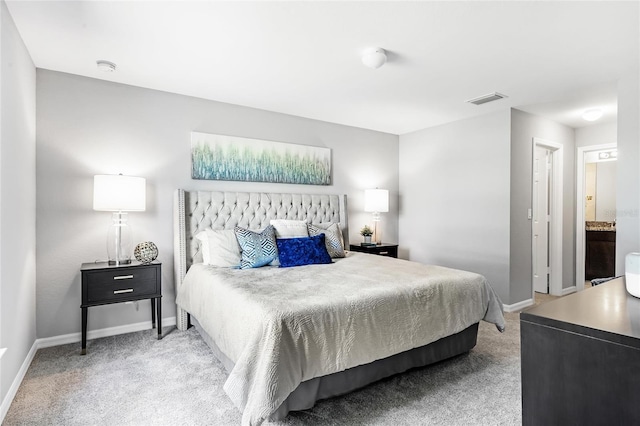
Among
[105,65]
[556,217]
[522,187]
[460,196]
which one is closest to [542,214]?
[556,217]

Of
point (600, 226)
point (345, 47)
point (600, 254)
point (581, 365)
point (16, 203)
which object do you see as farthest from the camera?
point (600, 226)

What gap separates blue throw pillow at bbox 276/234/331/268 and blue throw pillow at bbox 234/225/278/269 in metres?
0.08

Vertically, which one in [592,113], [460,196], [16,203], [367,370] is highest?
[592,113]

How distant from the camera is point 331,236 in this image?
389 centimetres

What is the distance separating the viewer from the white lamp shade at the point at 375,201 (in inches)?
190

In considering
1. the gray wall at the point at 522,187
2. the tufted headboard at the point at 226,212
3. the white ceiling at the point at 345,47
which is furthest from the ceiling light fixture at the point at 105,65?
the gray wall at the point at 522,187

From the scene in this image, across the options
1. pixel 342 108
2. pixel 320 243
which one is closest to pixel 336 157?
pixel 342 108

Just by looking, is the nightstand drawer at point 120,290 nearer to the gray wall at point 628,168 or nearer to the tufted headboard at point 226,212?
the tufted headboard at point 226,212

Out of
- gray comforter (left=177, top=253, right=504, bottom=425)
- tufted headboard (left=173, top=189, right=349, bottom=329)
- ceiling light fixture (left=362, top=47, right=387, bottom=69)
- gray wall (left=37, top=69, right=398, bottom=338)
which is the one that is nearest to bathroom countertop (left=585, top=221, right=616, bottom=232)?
gray comforter (left=177, top=253, right=504, bottom=425)

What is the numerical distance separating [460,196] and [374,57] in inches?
104

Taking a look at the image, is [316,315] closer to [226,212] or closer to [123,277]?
[123,277]

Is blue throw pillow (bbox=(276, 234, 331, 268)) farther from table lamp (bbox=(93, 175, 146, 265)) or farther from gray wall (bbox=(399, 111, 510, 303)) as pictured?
gray wall (bbox=(399, 111, 510, 303))

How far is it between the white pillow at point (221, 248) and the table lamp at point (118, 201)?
0.66 meters

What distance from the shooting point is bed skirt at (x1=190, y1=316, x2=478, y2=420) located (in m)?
1.93
